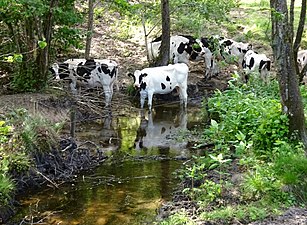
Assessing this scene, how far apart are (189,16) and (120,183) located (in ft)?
28.5

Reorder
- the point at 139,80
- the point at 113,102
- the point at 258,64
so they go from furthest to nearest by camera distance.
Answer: the point at 258,64 < the point at 139,80 < the point at 113,102

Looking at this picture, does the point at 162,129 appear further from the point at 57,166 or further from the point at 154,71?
the point at 57,166

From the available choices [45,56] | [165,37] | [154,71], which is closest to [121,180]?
[45,56]

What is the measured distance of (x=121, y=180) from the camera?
859cm

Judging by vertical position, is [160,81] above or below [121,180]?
above

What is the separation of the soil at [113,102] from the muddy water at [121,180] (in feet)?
1.02

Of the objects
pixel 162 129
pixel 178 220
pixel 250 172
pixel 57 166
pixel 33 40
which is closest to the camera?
pixel 178 220

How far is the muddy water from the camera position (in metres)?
7.20

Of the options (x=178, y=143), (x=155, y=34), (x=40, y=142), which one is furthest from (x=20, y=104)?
(x=155, y=34)

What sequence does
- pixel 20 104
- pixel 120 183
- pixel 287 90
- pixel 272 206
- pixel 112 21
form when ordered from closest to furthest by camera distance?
pixel 272 206
pixel 287 90
pixel 120 183
pixel 20 104
pixel 112 21

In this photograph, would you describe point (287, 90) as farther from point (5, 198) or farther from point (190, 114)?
point (190, 114)

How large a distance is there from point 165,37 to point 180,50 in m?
1.27

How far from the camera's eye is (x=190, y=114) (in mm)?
13922

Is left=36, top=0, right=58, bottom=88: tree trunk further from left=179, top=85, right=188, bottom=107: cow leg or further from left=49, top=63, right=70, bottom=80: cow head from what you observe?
A: left=179, top=85, right=188, bottom=107: cow leg
